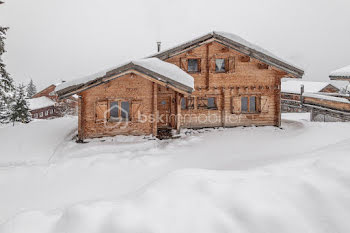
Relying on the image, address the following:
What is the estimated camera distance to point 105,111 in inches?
453

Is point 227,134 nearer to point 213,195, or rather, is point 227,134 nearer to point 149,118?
point 149,118

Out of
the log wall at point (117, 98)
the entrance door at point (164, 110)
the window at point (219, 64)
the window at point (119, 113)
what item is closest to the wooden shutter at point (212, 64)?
the window at point (219, 64)

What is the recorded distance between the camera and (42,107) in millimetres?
39312

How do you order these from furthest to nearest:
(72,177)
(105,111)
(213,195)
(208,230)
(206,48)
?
(206,48) → (105,111) → (72,177) → (213,195) → (208,230)

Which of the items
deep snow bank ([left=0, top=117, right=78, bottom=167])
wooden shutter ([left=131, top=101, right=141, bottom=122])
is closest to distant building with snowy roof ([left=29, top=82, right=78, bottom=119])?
deep snow bank ([left=0, top=117, right=78, bottom=167])

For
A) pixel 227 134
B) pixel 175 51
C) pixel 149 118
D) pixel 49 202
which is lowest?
pixel 49 202

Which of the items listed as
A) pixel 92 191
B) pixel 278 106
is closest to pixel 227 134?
pixel 278 106

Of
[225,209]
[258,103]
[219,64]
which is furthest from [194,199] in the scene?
[258,103]

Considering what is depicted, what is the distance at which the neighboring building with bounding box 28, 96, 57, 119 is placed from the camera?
3812 cm

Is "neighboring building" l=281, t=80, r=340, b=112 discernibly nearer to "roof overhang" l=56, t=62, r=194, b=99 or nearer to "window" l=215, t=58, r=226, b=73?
"window" l=215, t=58, r=226, b=73

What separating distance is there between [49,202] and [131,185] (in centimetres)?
223

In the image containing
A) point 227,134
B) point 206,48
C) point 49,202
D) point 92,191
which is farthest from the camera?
point 206,48

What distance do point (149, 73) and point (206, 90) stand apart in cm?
481

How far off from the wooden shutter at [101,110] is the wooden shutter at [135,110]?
1.50 m
